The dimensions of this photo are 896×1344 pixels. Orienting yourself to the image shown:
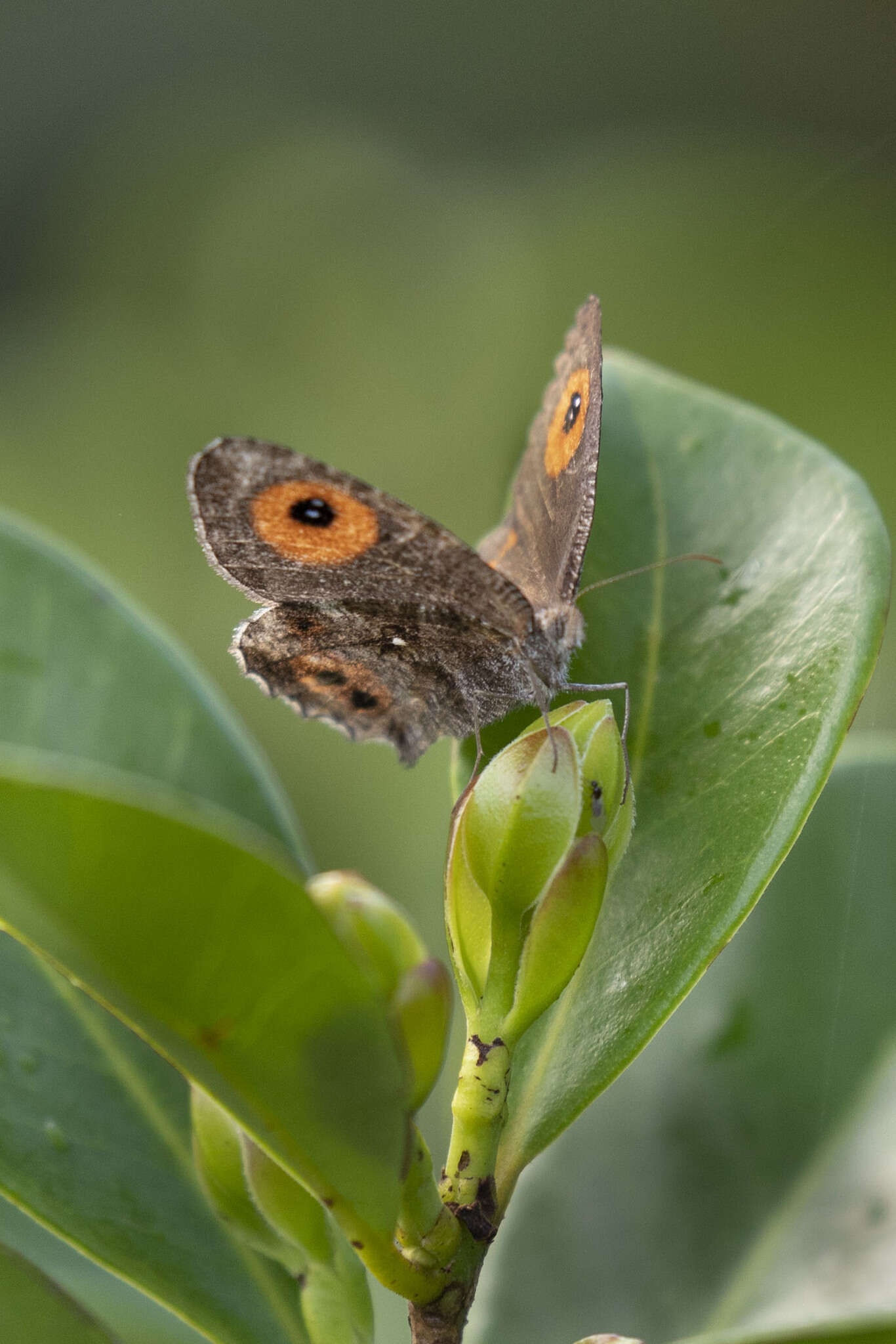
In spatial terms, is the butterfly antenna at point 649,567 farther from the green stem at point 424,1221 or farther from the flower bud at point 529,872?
the green stem at point 424,1221

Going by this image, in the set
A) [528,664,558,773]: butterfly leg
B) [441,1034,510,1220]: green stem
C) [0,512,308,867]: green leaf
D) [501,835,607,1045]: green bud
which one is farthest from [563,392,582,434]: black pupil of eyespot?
[441,1034,510,1220]: green stem

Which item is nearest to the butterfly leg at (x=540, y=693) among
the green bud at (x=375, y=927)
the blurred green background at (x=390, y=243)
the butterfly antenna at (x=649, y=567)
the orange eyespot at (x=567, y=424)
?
the butterfly antenna at (x=649, y=567)

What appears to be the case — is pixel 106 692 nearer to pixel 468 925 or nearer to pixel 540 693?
pixel 540 693

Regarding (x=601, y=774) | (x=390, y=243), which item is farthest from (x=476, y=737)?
(x=390, y=243)

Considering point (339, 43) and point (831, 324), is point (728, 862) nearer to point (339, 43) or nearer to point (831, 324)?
point (831, 324)

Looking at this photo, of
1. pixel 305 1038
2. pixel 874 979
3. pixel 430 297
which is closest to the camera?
pixel 305 1038

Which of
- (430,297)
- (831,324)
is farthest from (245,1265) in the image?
(430,297)
